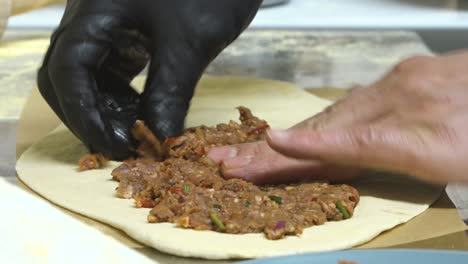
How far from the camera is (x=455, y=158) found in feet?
4.81

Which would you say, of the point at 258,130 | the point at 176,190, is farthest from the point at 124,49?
the point at 176,190

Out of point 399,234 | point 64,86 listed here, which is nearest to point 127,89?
point 64,86

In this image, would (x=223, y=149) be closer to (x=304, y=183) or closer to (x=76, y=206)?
(x=304, y=183)

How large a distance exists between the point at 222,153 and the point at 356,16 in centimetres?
123

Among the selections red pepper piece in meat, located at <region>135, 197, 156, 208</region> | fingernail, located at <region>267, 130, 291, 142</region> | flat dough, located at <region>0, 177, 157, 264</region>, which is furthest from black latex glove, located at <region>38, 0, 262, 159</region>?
flat dough, located at <region>0, 177, 157, 264</region>

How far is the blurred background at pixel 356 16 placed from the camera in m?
2.79

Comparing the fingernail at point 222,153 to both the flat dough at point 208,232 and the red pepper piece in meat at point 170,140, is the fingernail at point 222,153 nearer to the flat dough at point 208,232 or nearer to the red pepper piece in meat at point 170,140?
the red pepper piece in meat at point 170,140

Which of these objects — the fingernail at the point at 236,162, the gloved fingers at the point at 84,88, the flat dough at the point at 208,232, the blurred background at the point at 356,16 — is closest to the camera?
the flat dough at the point at 208,232

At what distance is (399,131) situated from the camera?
4.94 feet

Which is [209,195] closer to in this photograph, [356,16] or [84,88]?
[84,88]

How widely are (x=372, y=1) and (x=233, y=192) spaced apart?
1.65 metres

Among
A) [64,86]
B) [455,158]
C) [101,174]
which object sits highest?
[455,158]

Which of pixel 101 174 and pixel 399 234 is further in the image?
pixel 101 174

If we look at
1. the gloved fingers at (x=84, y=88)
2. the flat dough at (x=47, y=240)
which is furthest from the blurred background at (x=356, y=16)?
the flat dough at (x=47, y=240)
